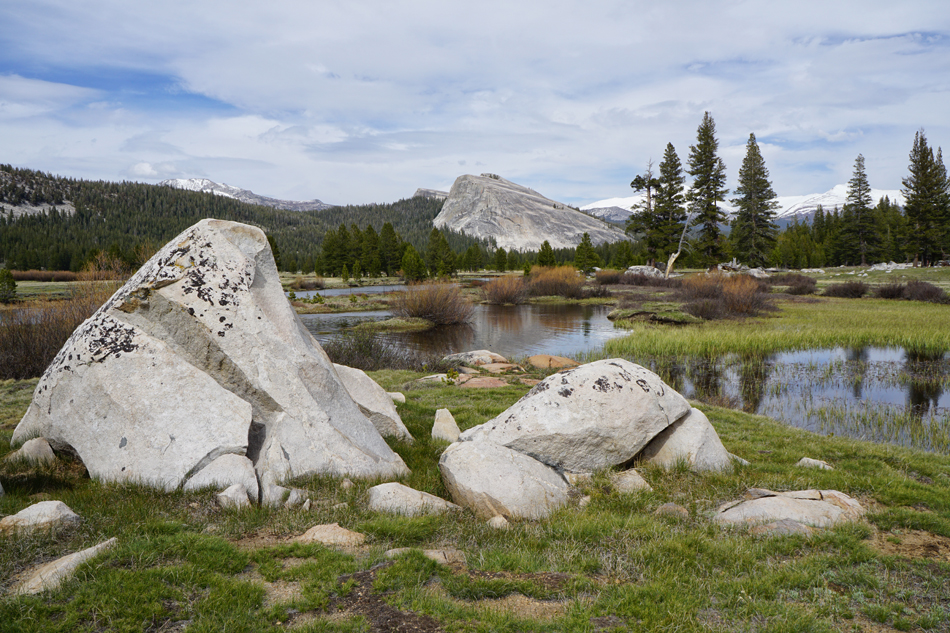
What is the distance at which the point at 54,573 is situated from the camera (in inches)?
136

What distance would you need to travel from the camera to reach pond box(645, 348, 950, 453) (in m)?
11.3

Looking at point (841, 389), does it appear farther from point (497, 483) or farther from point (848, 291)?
point (848, 291)

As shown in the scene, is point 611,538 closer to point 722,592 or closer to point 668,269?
point 722,592

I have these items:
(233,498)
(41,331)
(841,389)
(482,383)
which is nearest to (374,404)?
(233,498)

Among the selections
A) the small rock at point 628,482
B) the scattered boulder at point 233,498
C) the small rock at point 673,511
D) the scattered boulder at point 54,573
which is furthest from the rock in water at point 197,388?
the small rock at point 673,511

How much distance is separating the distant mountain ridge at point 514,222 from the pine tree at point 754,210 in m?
112

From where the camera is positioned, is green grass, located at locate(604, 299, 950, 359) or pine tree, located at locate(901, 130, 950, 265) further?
pine tree, located at locate(901, 130, 950, 265)

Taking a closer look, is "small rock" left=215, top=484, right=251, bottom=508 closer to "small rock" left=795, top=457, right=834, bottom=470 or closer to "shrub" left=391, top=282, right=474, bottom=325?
"small rock" left=795, top=457, right=834, bottom=470

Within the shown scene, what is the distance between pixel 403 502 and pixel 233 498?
1608mm

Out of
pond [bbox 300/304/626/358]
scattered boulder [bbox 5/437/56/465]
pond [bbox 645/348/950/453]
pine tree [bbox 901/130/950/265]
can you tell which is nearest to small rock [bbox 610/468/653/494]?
scattered boulder [bbox 5/437/56/465]

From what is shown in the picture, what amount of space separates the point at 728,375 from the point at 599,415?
12052 mm

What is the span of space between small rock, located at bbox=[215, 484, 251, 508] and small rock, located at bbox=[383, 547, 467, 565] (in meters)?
1.72

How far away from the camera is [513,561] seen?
4.05 meters

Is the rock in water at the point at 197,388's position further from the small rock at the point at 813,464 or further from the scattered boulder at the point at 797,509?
the small rock at the point at 813,464
